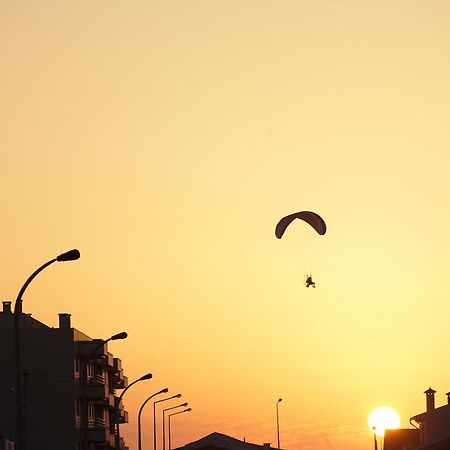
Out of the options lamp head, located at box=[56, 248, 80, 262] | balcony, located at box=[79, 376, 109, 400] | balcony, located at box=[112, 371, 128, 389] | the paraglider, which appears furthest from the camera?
balcony, located at box=[112, 371, 128, 389]

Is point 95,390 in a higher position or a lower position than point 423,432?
higher

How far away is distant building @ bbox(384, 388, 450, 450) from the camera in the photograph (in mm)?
99875

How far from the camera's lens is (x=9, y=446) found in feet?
137

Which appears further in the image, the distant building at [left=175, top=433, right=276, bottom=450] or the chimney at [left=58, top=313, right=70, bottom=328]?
the distant building at [left=175, top=433, right=276, bottom=450]

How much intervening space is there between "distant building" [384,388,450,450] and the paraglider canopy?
4306 centimetres

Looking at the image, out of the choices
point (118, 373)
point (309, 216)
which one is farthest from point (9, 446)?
point (118, 373)

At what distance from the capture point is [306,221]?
5856 centimetres

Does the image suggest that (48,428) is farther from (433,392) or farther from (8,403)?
(433,392)

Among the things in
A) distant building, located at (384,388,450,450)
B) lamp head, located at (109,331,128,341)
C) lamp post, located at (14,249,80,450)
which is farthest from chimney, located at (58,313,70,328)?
lamp post, located at (14,249,80,450)

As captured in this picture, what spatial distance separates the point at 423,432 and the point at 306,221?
170 feet

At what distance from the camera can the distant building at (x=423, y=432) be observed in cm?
9988

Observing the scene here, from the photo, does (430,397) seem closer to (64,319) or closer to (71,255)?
(64,319)

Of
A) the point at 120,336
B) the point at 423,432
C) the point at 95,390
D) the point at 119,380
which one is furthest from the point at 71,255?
Result: the point at 119,380

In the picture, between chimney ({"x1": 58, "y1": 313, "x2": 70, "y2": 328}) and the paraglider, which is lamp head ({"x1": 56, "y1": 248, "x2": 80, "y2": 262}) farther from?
chimney ({"x1": 58, "y1": 313, "x2": 70, "y2": 328})
